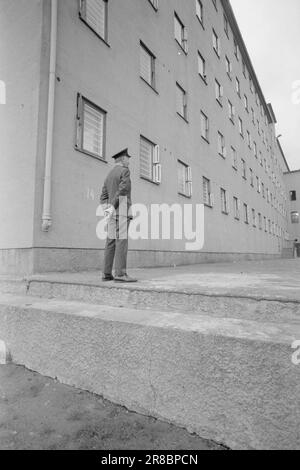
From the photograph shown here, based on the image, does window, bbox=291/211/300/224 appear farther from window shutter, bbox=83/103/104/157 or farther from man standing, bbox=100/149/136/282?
man standing, bbox=100/149/136/282

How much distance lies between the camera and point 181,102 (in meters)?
12.2

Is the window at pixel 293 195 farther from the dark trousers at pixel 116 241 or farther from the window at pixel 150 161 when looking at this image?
the dark trousers at pixel 116 241

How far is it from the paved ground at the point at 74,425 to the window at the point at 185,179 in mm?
9390

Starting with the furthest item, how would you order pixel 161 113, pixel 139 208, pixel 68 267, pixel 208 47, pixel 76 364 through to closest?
pixel 208 47 → pixel 161 113 → pixel 139 208 → pixel 68 267 → pixel 76 364

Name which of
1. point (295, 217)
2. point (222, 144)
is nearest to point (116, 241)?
point (222, 144)

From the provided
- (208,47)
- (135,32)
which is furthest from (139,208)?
(208,47)

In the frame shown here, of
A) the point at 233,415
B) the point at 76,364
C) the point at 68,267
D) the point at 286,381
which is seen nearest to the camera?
the point at 286,381

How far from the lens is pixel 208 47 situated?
1566cm

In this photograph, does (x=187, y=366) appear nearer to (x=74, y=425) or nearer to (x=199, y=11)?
(x=74, y=425)

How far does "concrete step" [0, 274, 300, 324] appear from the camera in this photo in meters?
2.64

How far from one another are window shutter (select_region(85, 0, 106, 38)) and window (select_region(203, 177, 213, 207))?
7.58 meters

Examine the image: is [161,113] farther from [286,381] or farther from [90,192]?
[286,381]

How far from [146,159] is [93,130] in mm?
2501

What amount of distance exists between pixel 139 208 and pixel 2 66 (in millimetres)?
4608
